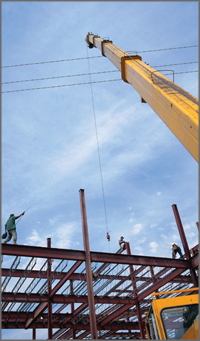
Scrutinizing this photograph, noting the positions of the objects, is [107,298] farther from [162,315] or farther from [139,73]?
[139,73]

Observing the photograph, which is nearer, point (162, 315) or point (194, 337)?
point (194, 337)

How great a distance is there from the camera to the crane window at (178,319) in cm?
711

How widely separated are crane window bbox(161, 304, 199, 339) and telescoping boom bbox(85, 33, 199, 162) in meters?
3.83

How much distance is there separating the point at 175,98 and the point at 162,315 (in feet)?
18.8

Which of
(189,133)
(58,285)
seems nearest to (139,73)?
(189,133)

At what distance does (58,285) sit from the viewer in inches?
605

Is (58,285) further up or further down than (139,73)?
further down

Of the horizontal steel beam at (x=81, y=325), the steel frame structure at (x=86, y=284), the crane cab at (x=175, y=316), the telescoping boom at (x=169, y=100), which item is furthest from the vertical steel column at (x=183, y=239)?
the horizontal steel beam at (x=81, y=325)

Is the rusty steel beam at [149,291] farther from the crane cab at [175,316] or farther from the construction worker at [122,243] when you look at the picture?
the crane cab at [175,316]

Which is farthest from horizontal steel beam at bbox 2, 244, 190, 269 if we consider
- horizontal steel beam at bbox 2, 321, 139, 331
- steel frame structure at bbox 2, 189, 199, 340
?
horizontal steel beam at bbox 2, 321, 139, 331

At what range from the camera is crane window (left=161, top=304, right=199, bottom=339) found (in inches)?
280

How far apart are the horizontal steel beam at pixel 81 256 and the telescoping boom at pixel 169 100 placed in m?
7.44

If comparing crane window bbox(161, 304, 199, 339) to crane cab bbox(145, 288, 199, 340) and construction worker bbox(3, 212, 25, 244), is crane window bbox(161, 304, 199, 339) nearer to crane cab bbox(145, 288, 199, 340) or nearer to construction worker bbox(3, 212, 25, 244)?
crane cab bbox(145, 288, 199, 340)

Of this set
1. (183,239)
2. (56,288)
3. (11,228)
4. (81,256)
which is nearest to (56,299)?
(56,288)
